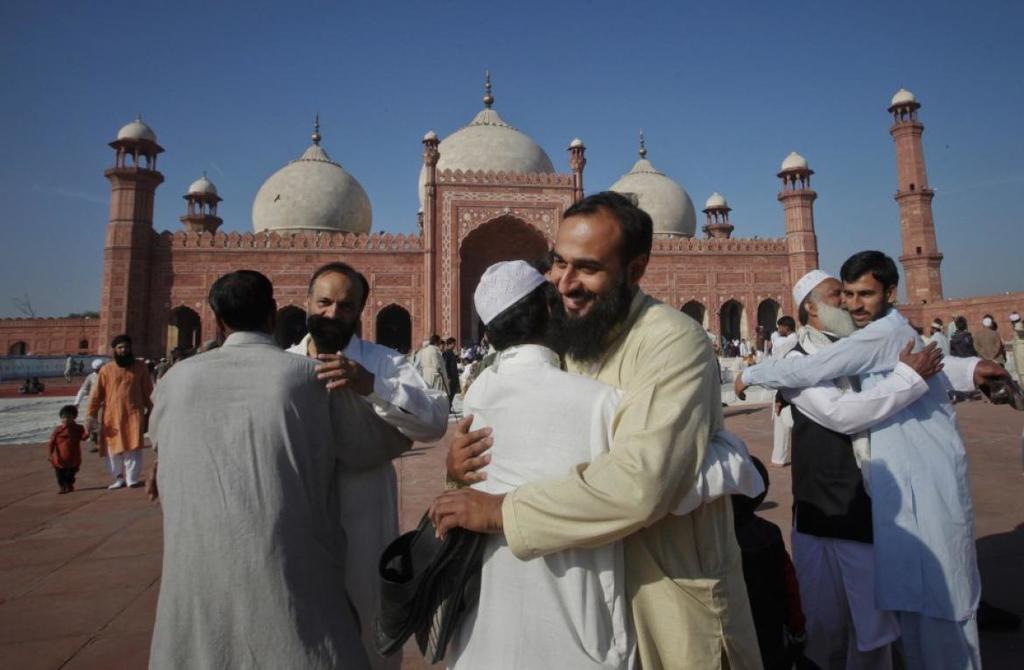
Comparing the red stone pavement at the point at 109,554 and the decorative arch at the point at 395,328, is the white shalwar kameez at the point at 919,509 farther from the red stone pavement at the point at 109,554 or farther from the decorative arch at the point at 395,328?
the decorative arch at the point at 395,328

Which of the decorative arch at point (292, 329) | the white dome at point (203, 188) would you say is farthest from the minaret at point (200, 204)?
the decorative arch at point (292, 329)

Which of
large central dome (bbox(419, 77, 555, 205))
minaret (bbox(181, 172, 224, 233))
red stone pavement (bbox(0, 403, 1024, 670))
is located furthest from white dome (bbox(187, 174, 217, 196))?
red stone pavement (bbox(0, 403, 1024, 670))

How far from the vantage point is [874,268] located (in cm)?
182

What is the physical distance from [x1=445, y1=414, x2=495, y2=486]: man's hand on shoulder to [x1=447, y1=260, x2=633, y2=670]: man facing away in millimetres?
18

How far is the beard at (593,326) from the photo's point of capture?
1091mm

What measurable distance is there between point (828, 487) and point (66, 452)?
16.7 feet

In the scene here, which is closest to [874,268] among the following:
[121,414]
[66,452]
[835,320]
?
[835,320]

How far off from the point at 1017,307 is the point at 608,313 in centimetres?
2230

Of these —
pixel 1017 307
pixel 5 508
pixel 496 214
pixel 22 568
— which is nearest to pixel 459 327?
pixel 496 214

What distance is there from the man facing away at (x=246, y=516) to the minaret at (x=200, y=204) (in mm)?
23754

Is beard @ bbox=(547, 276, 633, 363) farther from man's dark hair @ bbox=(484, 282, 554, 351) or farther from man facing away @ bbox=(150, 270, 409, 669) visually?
man facing away @ bbox=(150, 270, 409, 669)

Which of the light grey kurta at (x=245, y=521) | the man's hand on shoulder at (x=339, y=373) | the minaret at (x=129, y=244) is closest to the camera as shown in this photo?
the light grey kurta at (x=245, y=521)

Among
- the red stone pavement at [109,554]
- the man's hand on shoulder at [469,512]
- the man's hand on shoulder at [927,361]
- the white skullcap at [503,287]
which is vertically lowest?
the red stone pavement at [109,554]

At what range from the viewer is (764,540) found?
1.33 metres
